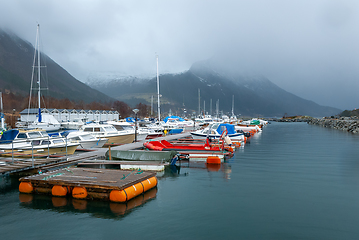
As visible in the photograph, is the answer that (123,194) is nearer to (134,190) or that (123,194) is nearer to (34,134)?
(134,190)

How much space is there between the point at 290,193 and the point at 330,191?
2632mm

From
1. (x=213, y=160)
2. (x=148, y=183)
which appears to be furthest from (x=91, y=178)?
(x=213, y=160)

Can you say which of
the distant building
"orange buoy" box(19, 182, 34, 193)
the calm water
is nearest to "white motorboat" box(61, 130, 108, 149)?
the calm water

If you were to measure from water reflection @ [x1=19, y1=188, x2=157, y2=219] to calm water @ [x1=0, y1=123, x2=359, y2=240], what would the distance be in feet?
0.14

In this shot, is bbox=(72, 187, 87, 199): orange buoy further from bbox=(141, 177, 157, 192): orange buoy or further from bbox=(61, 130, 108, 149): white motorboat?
bbox=(61, 130, 108, 149): white motorboat

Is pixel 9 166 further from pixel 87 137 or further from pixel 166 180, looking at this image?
pixel 87 137

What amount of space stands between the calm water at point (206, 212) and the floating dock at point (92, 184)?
0.41 metres

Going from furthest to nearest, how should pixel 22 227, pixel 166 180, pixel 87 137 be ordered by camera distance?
1. pixel 87 137
2. pixel 166 180
3. pixel 22 227

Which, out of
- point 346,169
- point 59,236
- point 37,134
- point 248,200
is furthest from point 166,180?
point 346,169

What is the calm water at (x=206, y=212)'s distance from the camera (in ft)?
35.6

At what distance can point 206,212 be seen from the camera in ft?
42.8

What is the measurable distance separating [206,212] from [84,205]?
5934mm

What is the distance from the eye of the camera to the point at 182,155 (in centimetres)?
2697

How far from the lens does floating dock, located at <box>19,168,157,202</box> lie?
1375cm
